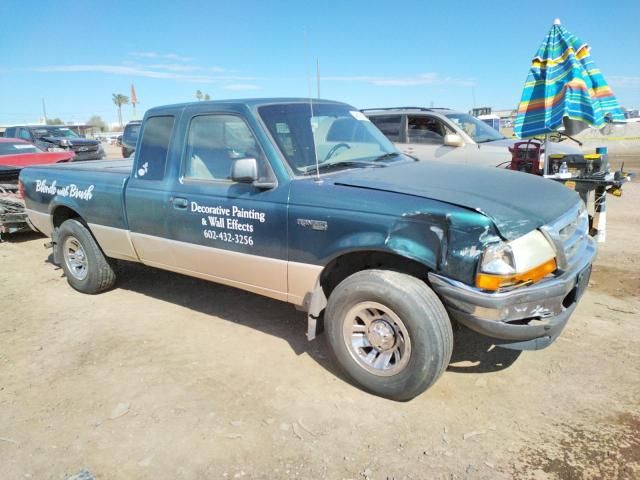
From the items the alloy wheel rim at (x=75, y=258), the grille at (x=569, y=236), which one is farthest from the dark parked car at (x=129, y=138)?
the grille at (x=569, y=236)

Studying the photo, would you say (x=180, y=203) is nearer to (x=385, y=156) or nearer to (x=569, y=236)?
(x=385, y=156)

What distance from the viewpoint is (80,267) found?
547 cm

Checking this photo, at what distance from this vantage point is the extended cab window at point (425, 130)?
28.5 ft

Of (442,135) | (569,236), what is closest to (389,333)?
(569,236)

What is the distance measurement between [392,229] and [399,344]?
2.50 feet

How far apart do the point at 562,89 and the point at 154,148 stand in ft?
17.6

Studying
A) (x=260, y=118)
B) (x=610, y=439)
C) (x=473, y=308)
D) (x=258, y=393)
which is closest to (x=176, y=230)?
(x=260, y=118)

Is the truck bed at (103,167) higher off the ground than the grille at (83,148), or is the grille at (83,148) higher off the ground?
the grille at (83,148)

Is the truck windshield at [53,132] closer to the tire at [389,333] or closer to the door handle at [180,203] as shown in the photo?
the door handle at [180,203]

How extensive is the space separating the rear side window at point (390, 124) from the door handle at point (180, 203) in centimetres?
585

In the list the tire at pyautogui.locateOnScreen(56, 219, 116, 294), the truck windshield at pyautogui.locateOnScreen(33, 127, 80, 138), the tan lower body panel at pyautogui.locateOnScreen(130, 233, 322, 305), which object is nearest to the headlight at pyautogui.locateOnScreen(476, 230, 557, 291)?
the tan lower body panel at pyautogui.locateOnScreen(130, 233, 322, 305)

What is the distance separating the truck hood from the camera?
2.74 meters

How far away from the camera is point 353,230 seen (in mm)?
3045

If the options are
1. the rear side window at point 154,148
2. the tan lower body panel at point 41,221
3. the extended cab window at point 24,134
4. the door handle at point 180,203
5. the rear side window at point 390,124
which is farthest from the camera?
the extended cab window at point 24,134
